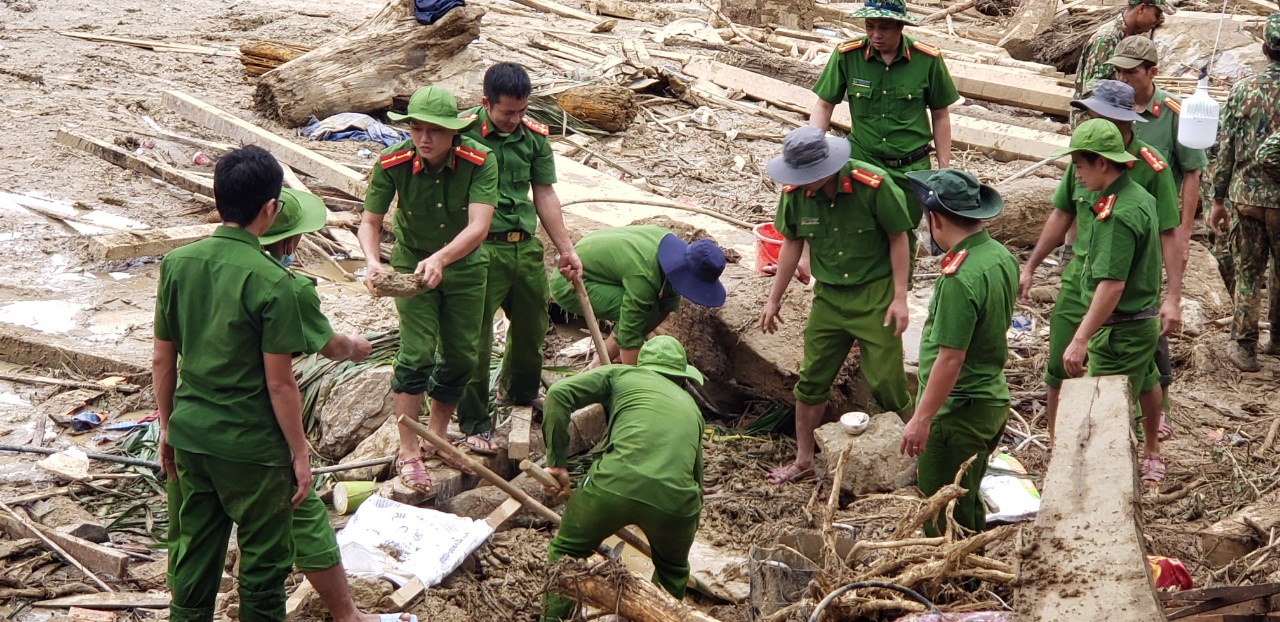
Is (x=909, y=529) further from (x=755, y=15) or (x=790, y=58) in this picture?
(x=755, y=15)

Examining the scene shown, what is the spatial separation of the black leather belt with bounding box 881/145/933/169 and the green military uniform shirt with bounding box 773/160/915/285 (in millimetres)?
1133

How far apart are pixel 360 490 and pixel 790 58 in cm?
1081

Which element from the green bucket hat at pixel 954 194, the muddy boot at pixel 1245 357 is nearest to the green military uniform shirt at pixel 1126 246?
the green bucket hat at pixel 954 194

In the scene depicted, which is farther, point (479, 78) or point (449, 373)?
point (479, 78)

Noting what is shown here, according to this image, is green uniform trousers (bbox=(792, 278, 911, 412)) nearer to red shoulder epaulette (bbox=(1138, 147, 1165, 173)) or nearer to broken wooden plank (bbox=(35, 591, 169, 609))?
red shoulder epaulette (bbox=(1138, 147, 1165, 173))

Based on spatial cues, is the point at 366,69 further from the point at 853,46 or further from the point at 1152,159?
the point at 1152,159

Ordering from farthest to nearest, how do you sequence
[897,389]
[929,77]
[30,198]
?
[30,198], [929,77], [897,389]

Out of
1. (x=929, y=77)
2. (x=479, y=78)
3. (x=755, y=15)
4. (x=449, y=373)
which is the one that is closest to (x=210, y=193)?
(x=479, y=78)

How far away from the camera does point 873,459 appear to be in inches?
253

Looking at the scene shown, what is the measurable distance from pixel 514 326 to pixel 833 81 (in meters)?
2.53

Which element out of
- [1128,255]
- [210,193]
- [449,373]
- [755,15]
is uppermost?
[1128,255]

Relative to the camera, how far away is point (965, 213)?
5145 millimetres

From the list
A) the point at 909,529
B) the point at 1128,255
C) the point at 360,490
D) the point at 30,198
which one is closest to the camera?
the point at 909,529

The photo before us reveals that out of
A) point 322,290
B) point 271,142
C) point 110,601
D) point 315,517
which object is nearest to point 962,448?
point 315,517
